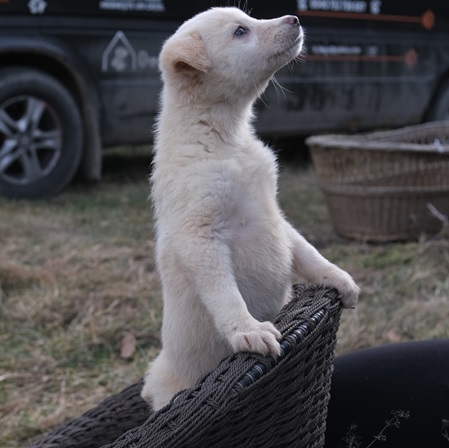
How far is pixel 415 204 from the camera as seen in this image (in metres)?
5.26

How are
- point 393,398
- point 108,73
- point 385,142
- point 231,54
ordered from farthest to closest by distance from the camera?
1. point 108,73
2. point 385,142
3. point 393,398
4. point 231,54

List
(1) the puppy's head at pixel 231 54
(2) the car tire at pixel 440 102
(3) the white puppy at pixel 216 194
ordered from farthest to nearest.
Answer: (2) the car tire at pixel 440 102 < (1) the puppy's head at pixel 231 54 < (3) the white puppy at pixel 216 194

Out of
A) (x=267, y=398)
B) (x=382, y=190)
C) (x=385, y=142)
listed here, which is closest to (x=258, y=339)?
(x=267, y=398)

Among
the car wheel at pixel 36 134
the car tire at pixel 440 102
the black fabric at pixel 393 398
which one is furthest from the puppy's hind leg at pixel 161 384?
the car tire at pixel 440 102

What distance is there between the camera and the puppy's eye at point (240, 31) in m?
2.19

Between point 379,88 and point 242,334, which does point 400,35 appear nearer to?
point 379,88

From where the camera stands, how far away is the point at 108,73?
6395 millimetres

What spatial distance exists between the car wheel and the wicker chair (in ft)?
14.7

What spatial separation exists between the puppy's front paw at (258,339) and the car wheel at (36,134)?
4.64 meters

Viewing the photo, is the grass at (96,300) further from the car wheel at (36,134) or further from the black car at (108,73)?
the black car at (108,73)

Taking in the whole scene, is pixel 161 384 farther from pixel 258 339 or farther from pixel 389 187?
pixel 389 187

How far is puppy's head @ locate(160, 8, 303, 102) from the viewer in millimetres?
2164

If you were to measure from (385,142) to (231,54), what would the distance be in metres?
3.68

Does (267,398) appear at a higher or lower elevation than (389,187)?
higher
